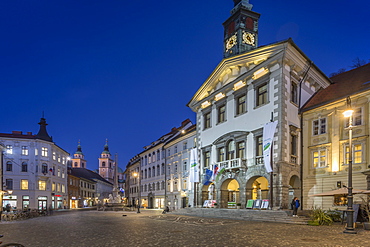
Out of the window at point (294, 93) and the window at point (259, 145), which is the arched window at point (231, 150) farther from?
the window at point (294, 93)

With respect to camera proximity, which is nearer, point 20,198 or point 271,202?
point 271,202

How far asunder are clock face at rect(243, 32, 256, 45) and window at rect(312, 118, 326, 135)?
12253mm

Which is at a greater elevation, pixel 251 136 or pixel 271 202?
pixel 251 136

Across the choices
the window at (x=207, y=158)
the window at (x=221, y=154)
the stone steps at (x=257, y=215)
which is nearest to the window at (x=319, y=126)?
the stone steps at (x=257, y=215)

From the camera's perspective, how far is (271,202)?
27.4 meters

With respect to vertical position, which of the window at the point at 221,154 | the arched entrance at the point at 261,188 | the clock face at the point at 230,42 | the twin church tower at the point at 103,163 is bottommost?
the twin church tower at the point at 103,163

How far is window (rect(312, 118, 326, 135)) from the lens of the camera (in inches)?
1106

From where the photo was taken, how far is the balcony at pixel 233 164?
31531 mm

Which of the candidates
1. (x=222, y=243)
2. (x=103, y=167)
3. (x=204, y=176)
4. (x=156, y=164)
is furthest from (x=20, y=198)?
(x=103, y=167)

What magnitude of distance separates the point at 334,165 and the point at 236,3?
2113 cm

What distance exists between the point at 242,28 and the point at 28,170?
4627cm

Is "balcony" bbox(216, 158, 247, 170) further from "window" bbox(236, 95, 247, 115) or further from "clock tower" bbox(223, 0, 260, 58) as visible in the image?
Answer: "clock tower" bbox(223, 0, 260, 58)

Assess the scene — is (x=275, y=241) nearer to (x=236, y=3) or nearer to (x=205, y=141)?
(x=205, y=141)

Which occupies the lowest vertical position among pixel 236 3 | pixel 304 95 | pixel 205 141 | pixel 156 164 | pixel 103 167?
pixel 103 167
